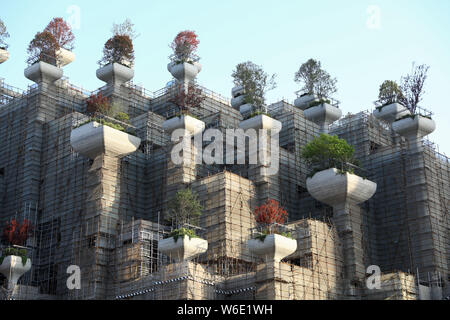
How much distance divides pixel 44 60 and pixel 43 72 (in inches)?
117

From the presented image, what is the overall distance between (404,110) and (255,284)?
29.0 m

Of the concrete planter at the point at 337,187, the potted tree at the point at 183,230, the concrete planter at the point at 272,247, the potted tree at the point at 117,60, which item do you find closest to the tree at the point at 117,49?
the potted tree at the point at 117,60

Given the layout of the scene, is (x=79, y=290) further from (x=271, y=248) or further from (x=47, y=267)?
(x=271, y=248)

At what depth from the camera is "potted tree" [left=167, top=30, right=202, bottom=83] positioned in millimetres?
84312

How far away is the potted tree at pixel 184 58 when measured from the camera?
84.3 meters

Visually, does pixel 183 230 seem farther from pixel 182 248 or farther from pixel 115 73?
pixel 115 73

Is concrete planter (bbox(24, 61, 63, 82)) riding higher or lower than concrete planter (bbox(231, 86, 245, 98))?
lower

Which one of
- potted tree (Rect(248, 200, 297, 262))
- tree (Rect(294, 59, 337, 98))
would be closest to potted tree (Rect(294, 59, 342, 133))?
tree (Rect(294, 59, 337, 98))

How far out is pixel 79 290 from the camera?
204 ft

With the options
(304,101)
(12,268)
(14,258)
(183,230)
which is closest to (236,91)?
(304,101)

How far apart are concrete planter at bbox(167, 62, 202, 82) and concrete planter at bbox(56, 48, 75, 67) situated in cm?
1136

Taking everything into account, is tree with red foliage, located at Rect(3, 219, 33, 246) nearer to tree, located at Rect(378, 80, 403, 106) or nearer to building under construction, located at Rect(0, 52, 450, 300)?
building under construction, located at Rect(0, 52, 450, 300)

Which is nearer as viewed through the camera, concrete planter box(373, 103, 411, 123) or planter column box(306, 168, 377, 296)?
planter column box(306, 168, 377, 296)
